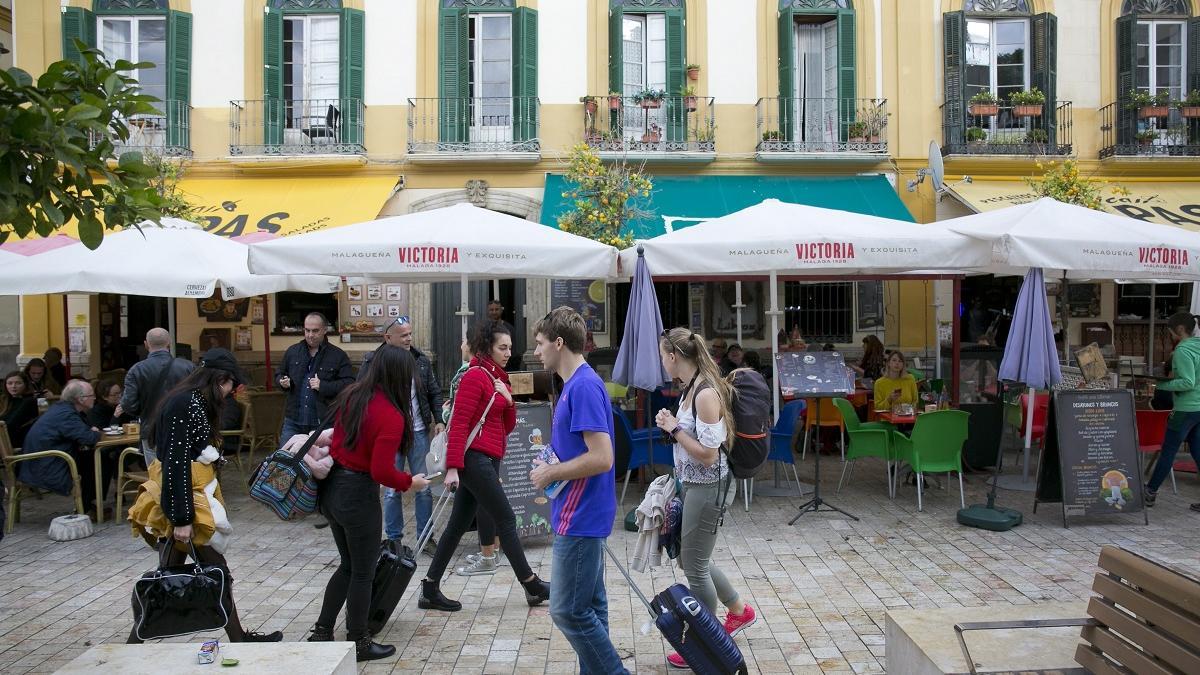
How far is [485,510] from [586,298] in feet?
29.4

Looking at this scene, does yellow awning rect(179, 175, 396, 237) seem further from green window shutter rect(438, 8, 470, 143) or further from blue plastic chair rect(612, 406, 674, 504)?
blue plastic chair rect(612, 406, 674, 504)

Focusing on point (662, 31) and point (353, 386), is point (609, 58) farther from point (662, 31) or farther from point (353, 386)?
point (353, 386)

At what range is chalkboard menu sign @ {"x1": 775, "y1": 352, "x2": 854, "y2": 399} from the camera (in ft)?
25.1

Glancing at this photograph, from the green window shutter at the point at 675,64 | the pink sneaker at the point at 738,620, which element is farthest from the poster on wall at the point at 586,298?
the pink sneaker at the point at 738,620

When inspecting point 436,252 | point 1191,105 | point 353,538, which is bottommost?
point 353,538

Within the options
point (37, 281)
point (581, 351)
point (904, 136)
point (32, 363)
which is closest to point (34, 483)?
point (37, 281)

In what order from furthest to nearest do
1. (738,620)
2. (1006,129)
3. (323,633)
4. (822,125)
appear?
(822,125), (1006,129), (738,620), (323,633)

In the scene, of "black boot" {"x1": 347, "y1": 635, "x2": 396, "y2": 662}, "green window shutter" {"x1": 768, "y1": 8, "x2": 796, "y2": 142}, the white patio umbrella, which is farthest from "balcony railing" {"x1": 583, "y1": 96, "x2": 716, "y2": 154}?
"black boot" {"x1": 347, "y1": 635, "x2": 396, "y2": 662}

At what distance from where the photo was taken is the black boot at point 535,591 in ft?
17.7

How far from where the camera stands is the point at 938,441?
7719 millimetres

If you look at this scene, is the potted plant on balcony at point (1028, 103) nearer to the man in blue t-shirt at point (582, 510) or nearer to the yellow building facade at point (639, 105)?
the yellow building facade at point (639, 105)

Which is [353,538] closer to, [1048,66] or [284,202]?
[284,202]

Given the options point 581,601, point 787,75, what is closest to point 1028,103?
point 787,75

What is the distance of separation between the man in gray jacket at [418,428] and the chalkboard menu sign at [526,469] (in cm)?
60
